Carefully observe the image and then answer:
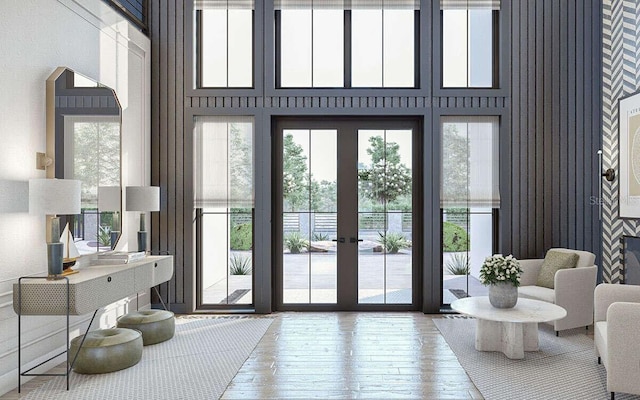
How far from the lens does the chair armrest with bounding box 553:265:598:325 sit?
15.9ft

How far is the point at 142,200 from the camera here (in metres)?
4.99

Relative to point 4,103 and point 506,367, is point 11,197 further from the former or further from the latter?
point 506,367

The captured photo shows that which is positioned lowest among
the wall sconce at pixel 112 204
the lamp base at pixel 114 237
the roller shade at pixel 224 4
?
the lamp base at pixel 114 237

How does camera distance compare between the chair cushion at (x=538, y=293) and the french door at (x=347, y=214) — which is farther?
the french door at (x=347, y=214)

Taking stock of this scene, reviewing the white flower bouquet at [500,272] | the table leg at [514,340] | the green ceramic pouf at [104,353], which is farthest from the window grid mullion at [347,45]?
the green ceramic pouf at [104,353]

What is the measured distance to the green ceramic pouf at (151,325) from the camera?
452cm

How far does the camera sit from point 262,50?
233 inches

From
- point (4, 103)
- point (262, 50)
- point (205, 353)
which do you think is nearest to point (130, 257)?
point (205, 353)

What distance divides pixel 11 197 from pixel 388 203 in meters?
3.99

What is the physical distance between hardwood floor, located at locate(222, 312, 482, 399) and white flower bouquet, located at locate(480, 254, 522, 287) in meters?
0.76

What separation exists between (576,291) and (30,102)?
5.23m

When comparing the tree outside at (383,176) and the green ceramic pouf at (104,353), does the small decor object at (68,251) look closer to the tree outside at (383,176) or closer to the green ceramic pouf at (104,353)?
the green ceramic pouf at (104,353)

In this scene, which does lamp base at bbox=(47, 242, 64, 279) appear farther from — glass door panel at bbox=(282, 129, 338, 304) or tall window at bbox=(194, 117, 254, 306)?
glass door panel at bbox=(282, 129, 338, 304)

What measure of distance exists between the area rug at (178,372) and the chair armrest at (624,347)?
2.68 meters
